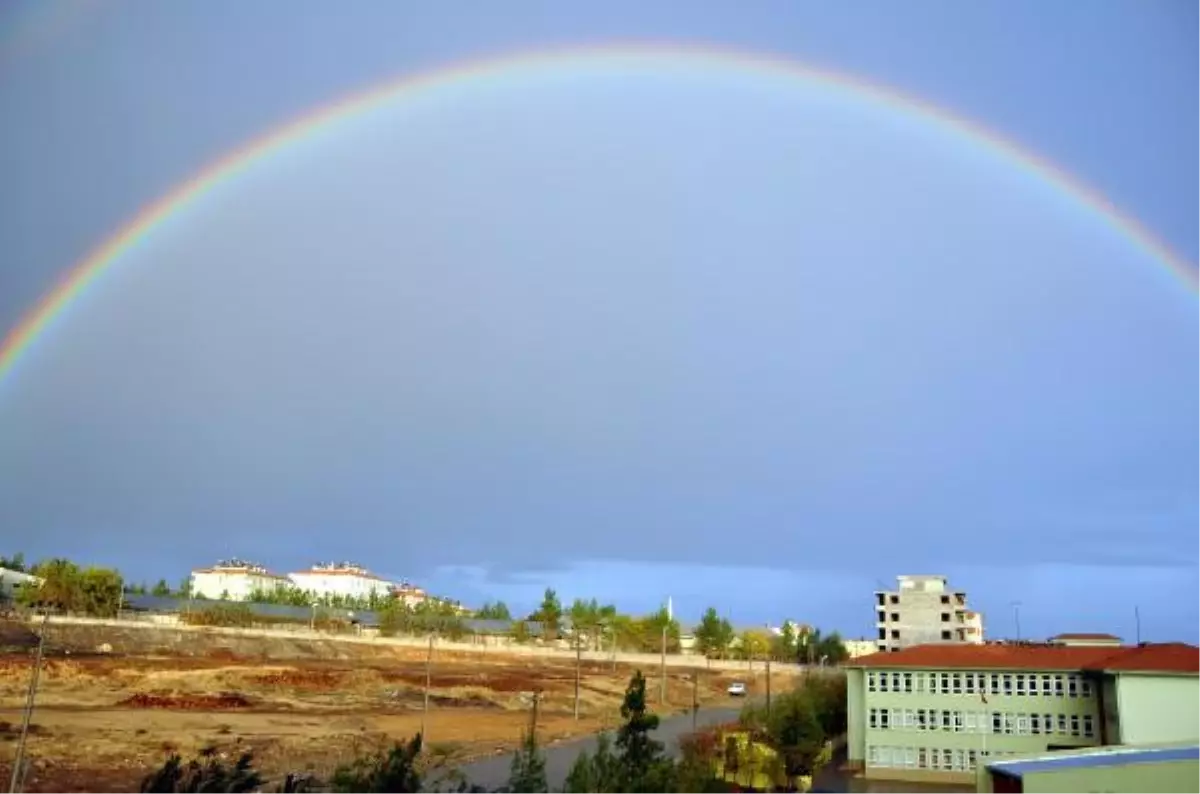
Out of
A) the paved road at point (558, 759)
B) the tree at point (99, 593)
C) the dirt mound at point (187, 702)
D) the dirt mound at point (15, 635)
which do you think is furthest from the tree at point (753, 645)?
the dirt mound at point (187, 702)

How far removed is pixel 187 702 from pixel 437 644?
6425 cm

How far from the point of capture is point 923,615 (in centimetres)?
10112

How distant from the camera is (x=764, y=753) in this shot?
32.1m

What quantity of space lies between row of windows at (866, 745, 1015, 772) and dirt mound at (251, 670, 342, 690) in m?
36.1

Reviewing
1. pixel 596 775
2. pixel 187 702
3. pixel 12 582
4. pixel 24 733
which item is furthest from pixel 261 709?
pixel 12 582

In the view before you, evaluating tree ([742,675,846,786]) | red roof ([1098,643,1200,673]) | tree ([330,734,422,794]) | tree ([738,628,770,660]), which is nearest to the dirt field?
tree ([742,675,846,786])

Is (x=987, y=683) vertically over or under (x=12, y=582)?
under

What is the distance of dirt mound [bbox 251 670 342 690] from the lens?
61781mm

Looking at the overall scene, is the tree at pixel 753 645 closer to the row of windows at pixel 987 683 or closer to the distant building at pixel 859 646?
the distant building at pixel 859 646

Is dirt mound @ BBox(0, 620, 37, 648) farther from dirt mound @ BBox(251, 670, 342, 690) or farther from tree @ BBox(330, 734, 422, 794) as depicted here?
tree @ BBox(330, 734, 422, 794)

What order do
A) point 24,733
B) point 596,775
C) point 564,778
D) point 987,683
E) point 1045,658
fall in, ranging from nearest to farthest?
point 596,775, point 24,733, point 564,778, point 1045,658, point 987,683

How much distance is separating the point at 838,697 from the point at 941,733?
10.9m

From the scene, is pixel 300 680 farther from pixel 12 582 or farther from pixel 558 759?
pixel 12 582

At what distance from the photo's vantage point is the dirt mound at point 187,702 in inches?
1889
